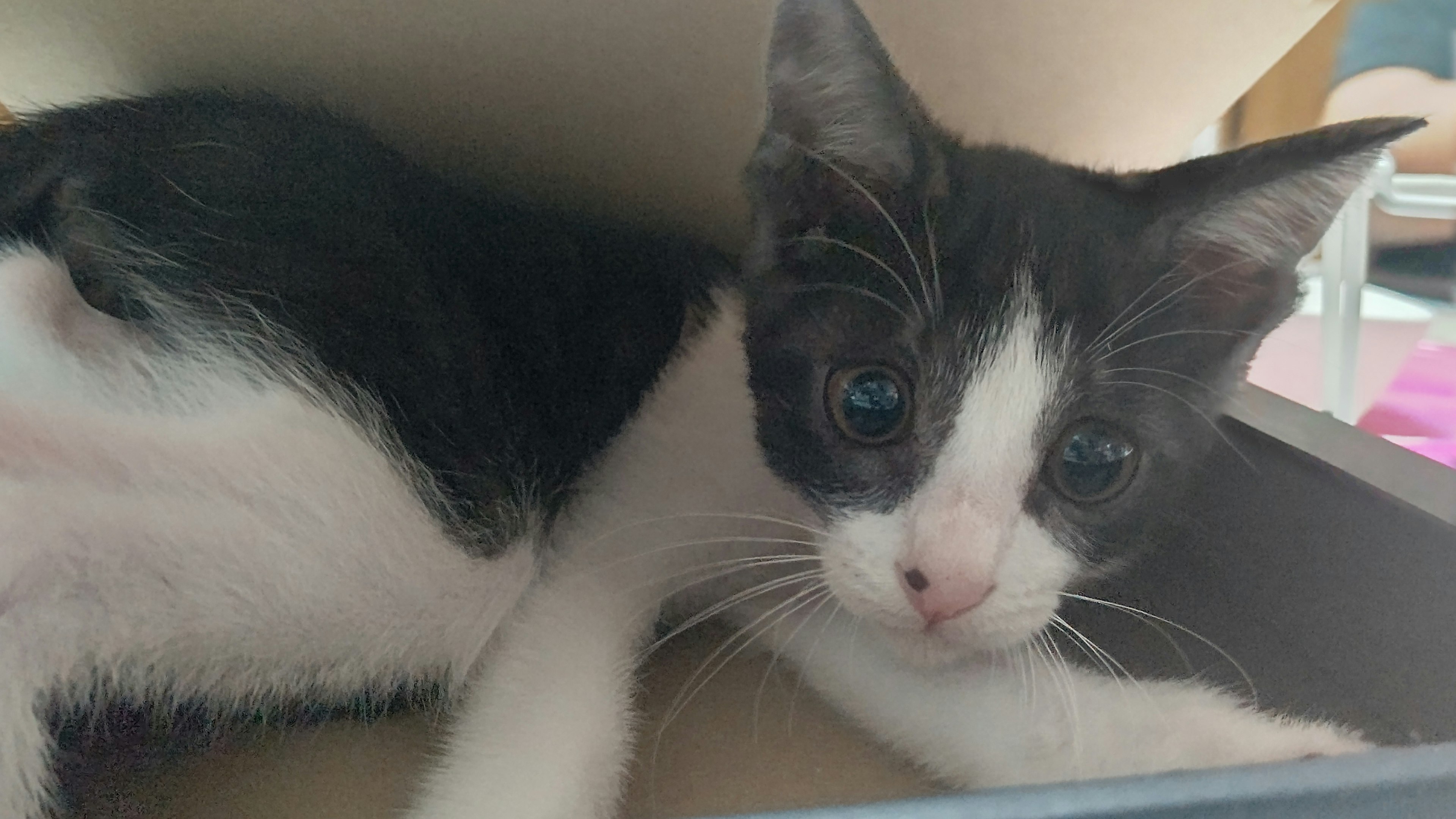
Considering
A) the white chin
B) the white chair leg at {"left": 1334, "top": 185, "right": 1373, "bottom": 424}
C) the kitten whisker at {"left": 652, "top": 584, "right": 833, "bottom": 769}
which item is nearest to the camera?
the white chin

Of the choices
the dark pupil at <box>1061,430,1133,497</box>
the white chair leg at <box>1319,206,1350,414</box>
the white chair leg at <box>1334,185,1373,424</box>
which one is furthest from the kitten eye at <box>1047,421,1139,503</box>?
the white chair leg at <box>1319,206,1350,414</box>

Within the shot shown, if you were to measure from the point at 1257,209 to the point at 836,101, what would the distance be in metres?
0.35

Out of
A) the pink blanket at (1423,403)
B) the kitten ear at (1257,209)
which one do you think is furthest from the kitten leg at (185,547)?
the pink blanket at (1423,403)

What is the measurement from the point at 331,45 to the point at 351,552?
51cm

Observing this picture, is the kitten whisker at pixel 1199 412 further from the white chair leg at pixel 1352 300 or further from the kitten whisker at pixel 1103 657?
the white chair leg at pixel 1352 300

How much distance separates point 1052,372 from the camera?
2.28 ft

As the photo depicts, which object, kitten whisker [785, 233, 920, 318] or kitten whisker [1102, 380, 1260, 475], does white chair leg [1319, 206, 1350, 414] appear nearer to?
kitten whisker [1102, 380, 1260, 475]

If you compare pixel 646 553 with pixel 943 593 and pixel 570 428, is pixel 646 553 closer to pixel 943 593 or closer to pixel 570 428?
pixel 570 428

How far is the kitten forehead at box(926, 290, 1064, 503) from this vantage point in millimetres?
653

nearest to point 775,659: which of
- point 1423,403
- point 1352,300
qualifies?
point 1352,300

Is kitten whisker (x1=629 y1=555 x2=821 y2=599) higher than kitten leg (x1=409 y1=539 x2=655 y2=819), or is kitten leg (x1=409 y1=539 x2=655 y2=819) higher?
kitten whisker (x1=629 y1=555 x2=821 y2=599)

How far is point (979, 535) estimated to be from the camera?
622 millimetres

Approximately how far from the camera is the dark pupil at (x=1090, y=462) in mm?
692

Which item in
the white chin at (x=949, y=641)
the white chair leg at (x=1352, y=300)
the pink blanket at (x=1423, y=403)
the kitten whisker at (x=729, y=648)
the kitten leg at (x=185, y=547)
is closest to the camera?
the kitten leg at (x=185, y=547)
